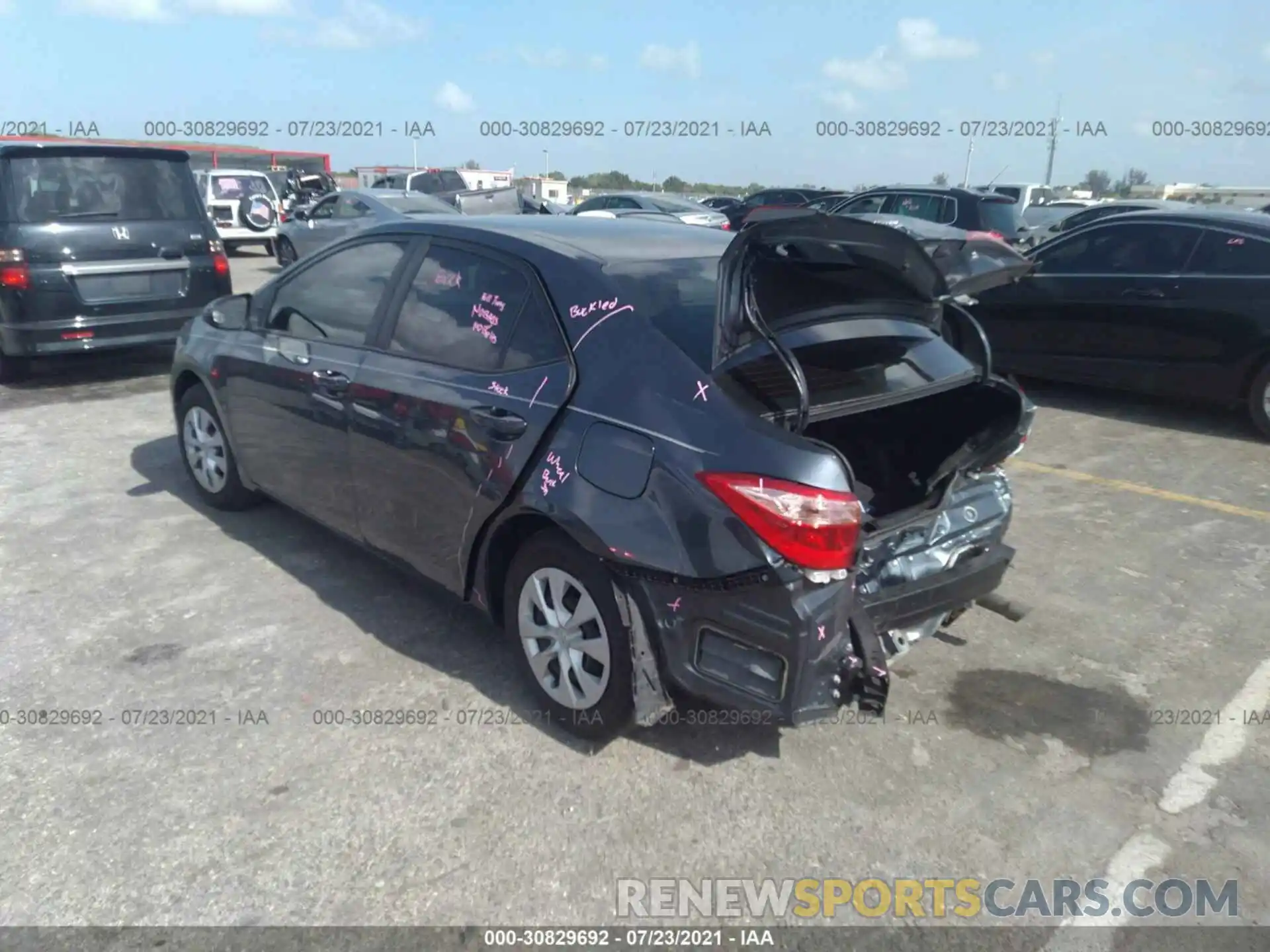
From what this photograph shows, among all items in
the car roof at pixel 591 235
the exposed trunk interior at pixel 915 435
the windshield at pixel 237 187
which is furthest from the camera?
the windshield at pixel 237 187

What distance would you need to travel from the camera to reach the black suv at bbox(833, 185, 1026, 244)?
44.9ft

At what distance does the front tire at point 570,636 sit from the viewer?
2947mm

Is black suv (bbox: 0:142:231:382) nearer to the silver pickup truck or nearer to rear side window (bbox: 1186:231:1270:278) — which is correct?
the silver pickup truck

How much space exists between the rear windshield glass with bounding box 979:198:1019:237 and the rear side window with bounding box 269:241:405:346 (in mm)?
11556

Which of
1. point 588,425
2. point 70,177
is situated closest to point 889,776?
point 588,425

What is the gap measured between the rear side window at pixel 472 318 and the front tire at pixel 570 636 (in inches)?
25.3

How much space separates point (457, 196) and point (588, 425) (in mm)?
16160

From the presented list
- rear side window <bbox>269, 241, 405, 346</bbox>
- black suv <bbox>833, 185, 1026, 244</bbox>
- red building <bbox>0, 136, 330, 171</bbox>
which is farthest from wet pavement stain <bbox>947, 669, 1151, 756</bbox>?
red building <bbox>0, 136, 330, 171</bbox>

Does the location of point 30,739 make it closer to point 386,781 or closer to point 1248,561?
point 386,781

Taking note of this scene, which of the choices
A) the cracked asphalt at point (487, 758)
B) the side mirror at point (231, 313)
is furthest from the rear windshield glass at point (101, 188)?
the cracked asphalt at point (487, 758)

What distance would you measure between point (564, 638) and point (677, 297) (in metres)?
1.19

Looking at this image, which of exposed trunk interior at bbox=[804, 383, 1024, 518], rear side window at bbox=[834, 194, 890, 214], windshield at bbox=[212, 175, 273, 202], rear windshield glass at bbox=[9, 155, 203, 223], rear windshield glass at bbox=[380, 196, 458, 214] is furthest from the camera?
windshield at bbox=[212, 175, 273, 202]

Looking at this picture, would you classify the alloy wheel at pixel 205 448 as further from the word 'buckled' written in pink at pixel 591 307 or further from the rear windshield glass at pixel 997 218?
the rear windshield glass at pixel 997 218

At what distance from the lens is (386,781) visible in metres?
2.99
